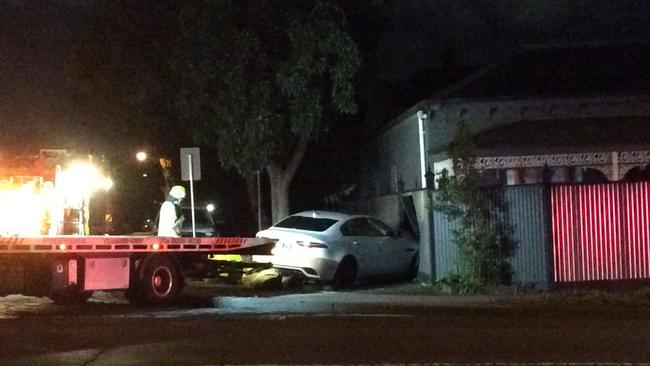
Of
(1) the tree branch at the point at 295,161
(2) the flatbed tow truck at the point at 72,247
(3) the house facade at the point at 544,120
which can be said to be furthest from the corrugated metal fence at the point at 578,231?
(1) the tree branch at the point at 295,161

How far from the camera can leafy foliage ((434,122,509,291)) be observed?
1816 centimetres

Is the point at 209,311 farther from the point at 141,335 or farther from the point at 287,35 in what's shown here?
the point at 287,35

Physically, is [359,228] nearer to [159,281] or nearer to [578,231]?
[578,231]

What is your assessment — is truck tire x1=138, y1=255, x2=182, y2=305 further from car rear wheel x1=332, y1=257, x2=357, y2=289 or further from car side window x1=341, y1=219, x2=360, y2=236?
car side window x1=341, y1=219, x2=360, y2=236

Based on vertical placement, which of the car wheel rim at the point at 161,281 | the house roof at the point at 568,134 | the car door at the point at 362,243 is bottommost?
the car wheel rim at the point at 161,281

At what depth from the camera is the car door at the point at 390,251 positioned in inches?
823

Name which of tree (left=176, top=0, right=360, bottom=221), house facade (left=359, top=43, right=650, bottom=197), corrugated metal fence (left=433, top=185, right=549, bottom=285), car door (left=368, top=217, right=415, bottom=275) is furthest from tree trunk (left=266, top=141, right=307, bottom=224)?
corrugated metal fence (left=433, top=185, right=549, bottom=285)

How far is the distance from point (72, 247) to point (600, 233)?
31.5 ft

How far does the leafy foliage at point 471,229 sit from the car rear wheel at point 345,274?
7.79 feet

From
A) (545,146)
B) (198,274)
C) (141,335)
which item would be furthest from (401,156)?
(141,335)

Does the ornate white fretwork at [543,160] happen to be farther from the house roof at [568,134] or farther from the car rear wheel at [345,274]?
the car rear wheel at [345,274]

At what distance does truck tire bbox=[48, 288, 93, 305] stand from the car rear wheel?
502 centimetres

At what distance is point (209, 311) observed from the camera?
637 inches

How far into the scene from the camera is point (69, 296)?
1686cm
